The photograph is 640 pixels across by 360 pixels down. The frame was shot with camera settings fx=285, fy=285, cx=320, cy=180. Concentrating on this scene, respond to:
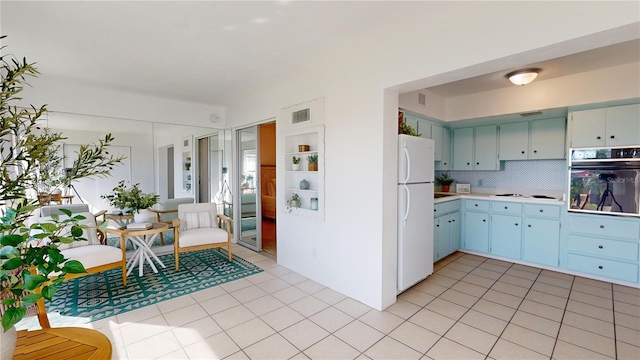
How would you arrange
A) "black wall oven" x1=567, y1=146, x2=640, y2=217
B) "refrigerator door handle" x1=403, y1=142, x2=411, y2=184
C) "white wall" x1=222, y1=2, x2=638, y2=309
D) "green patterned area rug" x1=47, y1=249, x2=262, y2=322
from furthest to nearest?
"black wall oven" x1=567, y1=146, x2=640, y2=217, "refrigerator door handle" x1=403, y1=142, x2=411, y2=184, "green patterned area rug" x1=47, y1=249, x2=262, y2=322, "white wall" x1=222, y1=2, x2=638, y2=309

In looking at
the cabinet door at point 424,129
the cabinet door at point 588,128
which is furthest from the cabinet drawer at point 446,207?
the cabinet door at point 588,128

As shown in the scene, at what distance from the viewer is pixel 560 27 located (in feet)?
5.89

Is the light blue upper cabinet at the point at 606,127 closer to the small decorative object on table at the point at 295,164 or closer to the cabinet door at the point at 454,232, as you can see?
the cabinet door at the point at 454,232

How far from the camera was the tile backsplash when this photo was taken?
14.0 ft

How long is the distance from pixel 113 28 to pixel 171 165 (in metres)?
2.71

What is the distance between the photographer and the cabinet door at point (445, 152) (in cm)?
491

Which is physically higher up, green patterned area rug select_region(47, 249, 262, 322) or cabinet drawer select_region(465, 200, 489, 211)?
cabinet drawer select_region(465, 200, 489, 211)

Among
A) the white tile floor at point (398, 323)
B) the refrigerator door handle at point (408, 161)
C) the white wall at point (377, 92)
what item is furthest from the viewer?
the refrigerator door handle at point (408, 161)

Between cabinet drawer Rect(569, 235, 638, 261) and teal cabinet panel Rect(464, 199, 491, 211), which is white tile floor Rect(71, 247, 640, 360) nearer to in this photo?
cabinet drawer Rect(569, 235, 638, 261)

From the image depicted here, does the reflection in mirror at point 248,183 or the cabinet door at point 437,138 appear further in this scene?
the reflection in mirror at point 248,183

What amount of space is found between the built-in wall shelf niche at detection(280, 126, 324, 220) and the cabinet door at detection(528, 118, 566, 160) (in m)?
3.30

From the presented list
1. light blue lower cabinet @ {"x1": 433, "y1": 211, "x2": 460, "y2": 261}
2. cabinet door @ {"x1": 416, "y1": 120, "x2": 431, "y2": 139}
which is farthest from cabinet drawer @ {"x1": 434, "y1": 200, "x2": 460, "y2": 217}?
cabinet door @ {"x1": 416, "y1": 120, "x2": 431, "y2": 139}

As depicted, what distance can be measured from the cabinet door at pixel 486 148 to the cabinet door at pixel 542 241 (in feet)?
3.61

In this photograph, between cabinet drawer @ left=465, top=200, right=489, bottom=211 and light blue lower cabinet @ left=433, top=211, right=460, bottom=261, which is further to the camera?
cabinet drawer @ left=465, top=200, right=489, bottom=211
